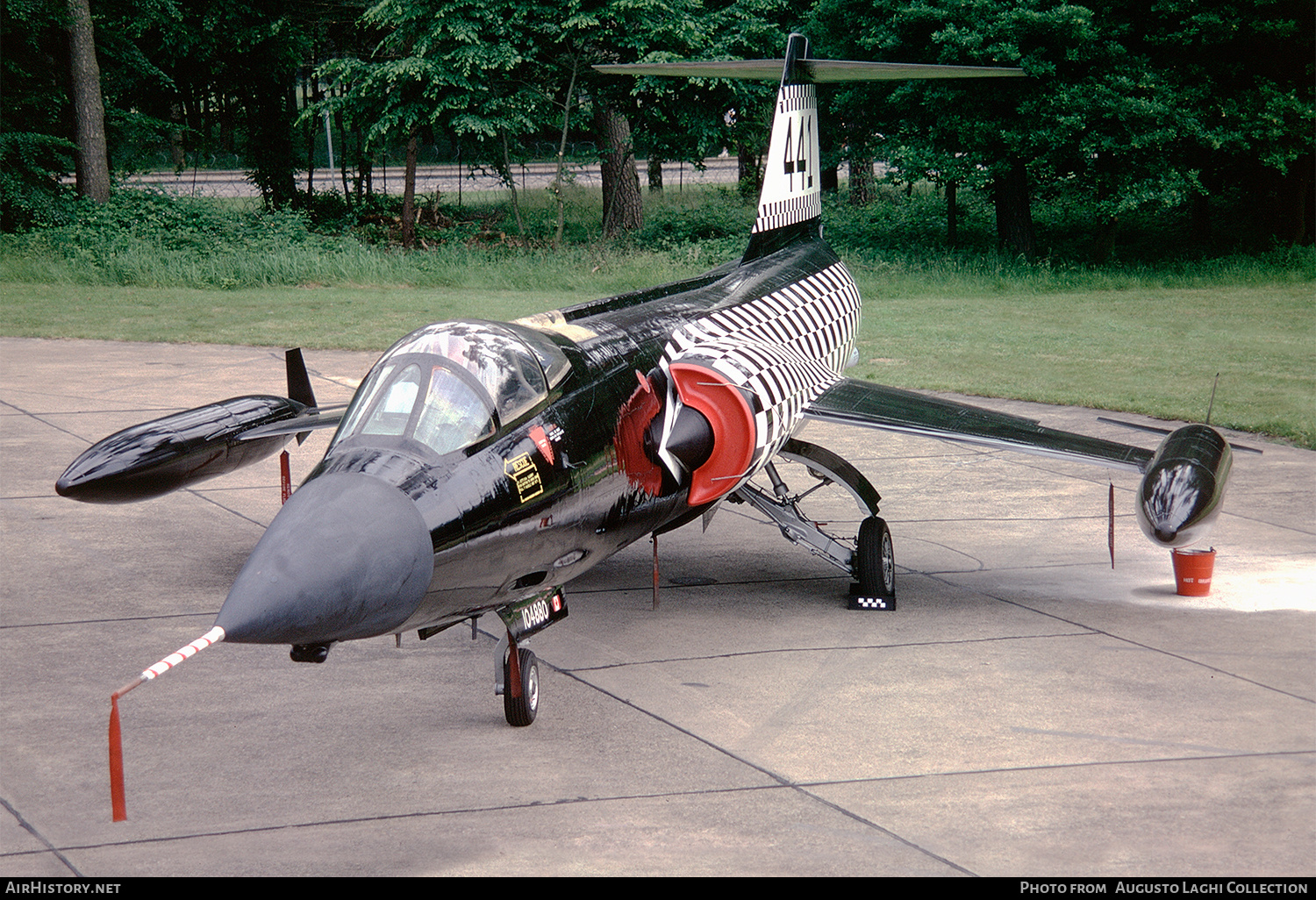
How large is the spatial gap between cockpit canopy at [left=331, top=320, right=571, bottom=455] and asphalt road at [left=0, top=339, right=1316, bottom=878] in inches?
69.2

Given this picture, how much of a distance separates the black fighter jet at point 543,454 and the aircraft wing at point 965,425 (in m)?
0.03

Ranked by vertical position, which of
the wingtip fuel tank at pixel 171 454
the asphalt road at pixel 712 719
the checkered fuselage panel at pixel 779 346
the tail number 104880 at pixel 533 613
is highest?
the checkered fuselage panel at pixel 779 346

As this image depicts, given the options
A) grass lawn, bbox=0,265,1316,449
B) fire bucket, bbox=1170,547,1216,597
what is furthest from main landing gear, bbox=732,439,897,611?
grass lawn, bbox=0,265,1316,449

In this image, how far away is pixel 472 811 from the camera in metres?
5.95

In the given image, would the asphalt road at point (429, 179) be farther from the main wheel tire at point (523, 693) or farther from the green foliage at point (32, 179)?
the main wheel tire at point (523, 693)

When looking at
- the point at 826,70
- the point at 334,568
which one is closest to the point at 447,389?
the point at 334,568

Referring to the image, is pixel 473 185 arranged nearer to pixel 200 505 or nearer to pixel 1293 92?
pixel 1293 92

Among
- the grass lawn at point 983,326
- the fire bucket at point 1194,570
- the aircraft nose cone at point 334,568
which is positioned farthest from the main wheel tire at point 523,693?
the grass lawn at point 983,326

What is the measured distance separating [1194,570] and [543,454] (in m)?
5.57

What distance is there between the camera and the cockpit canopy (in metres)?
6.24

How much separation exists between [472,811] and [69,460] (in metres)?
9.22

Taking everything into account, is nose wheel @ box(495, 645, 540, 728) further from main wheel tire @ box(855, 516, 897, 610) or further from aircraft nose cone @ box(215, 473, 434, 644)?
main wheel tire @ box(855, 516, 897, 610)

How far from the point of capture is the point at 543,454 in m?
6.68

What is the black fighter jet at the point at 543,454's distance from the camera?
18.3 ft
